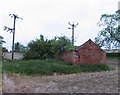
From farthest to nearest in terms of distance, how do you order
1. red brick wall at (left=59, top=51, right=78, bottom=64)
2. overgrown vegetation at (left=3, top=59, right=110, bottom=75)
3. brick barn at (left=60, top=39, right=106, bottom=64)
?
brick barn at (left=60, top=39, right=106, bottom=64) → red brick wall at (left=59, top=51, right=78, bottom=64) → overgrown vegetation at (left=3, top=59, right=110, bottom=75)

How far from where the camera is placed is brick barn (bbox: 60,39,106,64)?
3234cm

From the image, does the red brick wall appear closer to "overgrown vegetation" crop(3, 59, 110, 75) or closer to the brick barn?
the brick barn

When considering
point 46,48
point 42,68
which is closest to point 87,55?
point 46,48

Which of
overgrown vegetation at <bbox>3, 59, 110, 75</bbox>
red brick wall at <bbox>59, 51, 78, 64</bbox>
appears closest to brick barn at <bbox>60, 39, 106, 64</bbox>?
red brick wall at <bbox>59, 51, 78, 64</bbox>

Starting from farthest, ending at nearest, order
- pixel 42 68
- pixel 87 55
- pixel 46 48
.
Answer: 1. pixel 46 48
2. pixel 87 55
3. pixel 42 68

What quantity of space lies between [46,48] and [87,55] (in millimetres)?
6055

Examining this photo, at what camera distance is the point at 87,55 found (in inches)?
1291

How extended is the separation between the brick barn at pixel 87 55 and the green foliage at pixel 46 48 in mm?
3194

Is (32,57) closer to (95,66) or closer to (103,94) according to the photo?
(95,66)

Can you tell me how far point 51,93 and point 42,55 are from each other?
24623mm

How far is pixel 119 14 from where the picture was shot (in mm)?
51812

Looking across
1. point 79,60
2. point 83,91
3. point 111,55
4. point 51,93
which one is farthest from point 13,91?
point 111,55

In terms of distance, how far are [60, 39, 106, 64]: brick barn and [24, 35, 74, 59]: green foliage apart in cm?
319

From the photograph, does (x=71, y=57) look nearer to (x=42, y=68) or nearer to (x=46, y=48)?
(x=46, y=48)
